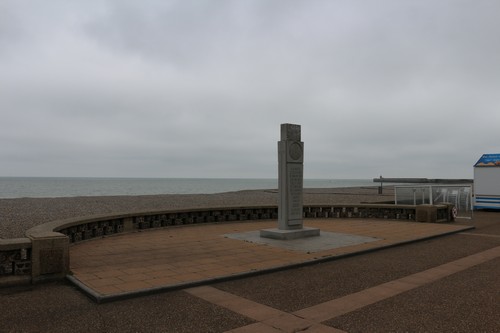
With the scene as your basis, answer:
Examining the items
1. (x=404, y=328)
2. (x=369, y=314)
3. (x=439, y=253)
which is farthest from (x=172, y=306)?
(x=439, y=253)

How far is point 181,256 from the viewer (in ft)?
27.0

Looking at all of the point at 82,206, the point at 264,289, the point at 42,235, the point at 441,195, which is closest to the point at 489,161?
the point at 441,195

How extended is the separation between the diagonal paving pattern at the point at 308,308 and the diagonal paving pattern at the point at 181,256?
806 millimetres

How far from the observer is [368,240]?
34.5 ft

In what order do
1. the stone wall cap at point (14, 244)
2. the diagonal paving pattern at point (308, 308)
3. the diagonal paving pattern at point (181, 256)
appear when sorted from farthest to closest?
the diagonal paving pattern at point (181, 256) < the stone wall cap at point (14, 244) < the diagonal paving pattern at point (308, 308)

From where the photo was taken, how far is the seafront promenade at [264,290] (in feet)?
15.4

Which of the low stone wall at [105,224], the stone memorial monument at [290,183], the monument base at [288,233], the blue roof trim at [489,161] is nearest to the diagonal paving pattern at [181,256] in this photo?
the low stone wall at [105,224]

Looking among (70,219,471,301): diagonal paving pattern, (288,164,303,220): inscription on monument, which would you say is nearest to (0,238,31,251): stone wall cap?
(70,219,471,301): diagonal paving pattern

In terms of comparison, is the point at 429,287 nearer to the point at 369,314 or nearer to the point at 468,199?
the point at 369,314

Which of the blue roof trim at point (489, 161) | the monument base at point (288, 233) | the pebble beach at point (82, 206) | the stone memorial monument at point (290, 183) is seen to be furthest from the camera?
the blue roof trim at point (489, 161)

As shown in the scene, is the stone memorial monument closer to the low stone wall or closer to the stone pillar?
the stone pillar

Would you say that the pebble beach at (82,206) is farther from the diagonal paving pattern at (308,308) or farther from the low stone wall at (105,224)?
the diagonal paving pattern at (308,308)

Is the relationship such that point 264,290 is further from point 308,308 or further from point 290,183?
point 290,183

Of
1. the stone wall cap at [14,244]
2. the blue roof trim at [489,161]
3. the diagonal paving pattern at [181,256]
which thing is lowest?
the diagonal paving pattern at [181,256]
